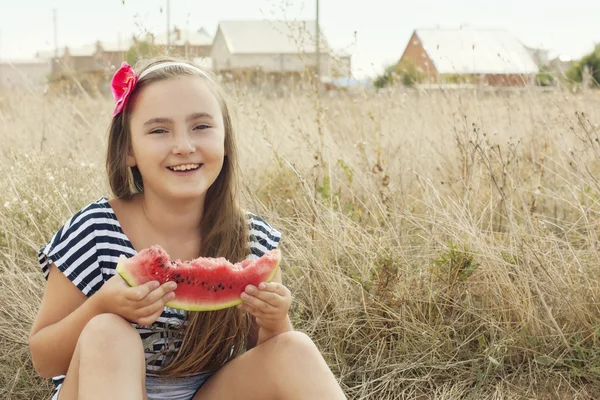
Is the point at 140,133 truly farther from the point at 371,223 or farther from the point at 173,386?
the point at 371,223

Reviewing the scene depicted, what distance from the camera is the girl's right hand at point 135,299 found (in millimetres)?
1890

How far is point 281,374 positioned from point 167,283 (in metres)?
0.44

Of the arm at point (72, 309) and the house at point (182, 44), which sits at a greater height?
the house at point (182, 44)

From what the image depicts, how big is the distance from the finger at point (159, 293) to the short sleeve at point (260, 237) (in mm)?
577

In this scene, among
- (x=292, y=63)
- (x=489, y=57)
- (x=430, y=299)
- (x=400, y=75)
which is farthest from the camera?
(x=489, y=57)

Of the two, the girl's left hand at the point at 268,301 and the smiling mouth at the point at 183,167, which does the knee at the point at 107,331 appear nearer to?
the girl's left hand at the point at 268,301

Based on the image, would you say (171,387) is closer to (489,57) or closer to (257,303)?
(257,303)

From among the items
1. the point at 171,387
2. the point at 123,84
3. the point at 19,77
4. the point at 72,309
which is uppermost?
the point at 123,84

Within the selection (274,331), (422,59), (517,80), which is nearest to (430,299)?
(274,331)

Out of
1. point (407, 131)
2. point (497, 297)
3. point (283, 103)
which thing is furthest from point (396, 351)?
point (283, 103)

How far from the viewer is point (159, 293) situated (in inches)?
75.7

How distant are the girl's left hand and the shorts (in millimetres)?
392

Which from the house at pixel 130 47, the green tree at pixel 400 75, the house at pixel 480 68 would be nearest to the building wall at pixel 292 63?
the green tree at pixel 400 75

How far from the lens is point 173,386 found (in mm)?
2320
